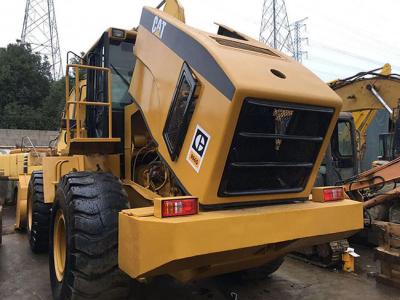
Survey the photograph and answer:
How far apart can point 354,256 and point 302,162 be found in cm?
278

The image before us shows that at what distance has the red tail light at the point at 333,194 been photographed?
12.7 feet

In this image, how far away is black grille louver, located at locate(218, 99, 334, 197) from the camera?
3.17 metres

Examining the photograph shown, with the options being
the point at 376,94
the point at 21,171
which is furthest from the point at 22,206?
the point at 376,94

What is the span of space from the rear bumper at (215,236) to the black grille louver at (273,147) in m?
0.19

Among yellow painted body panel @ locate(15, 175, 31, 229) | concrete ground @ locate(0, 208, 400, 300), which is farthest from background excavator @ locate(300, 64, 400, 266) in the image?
yellow painted body panel @ locate(15, 175, 31, 229)

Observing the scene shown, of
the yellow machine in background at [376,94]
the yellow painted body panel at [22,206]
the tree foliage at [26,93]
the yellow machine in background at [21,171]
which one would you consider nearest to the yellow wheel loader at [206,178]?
the yellow painted body panel at [22,206]

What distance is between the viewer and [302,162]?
3582 mm

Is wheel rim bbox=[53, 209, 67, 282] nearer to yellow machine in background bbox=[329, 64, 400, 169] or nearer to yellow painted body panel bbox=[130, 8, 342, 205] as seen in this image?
yellow painted body panel bbox=[130, 8, 342, 205]

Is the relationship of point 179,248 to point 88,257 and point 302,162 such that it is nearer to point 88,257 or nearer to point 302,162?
point 88,257

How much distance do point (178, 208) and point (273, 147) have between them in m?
0.91

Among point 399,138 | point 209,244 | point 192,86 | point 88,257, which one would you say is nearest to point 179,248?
point 209,244

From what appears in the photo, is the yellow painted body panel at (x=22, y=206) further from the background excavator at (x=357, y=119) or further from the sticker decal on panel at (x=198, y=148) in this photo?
the sticker decal on panel at (x=198, y=148)

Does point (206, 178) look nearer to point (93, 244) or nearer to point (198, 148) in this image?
point (198, 148)

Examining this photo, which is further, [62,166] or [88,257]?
[62,166]
